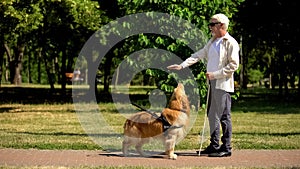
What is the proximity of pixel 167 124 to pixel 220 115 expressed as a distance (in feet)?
3.80

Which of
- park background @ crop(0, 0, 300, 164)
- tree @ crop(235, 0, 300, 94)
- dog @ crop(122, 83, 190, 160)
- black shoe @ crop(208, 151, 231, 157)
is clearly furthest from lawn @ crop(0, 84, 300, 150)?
tree @ crop(235, 0, 300, 94)

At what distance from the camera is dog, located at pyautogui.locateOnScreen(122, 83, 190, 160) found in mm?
9961

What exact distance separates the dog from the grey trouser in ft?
2.22

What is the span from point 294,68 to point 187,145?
27.2m

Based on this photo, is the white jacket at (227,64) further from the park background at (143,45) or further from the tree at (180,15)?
the tree at (180,15)

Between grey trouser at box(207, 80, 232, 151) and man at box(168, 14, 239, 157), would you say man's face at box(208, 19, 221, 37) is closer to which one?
man at box(168, 14, 239, 157)

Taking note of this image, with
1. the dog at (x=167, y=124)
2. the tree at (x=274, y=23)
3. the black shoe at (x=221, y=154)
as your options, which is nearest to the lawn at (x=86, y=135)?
the black shoe at (x=221, y=154)

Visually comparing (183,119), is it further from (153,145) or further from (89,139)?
(89,139)

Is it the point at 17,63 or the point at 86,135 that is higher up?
the point at 17,63

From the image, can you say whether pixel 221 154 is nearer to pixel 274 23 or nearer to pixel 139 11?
pixel 139 11

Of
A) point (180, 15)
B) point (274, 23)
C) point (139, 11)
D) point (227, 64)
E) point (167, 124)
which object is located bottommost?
point (167, 124)

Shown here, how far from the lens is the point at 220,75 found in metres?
10.3

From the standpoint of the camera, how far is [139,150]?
34.5 feet

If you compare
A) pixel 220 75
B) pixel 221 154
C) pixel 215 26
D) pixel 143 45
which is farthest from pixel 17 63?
pixel 220 75
